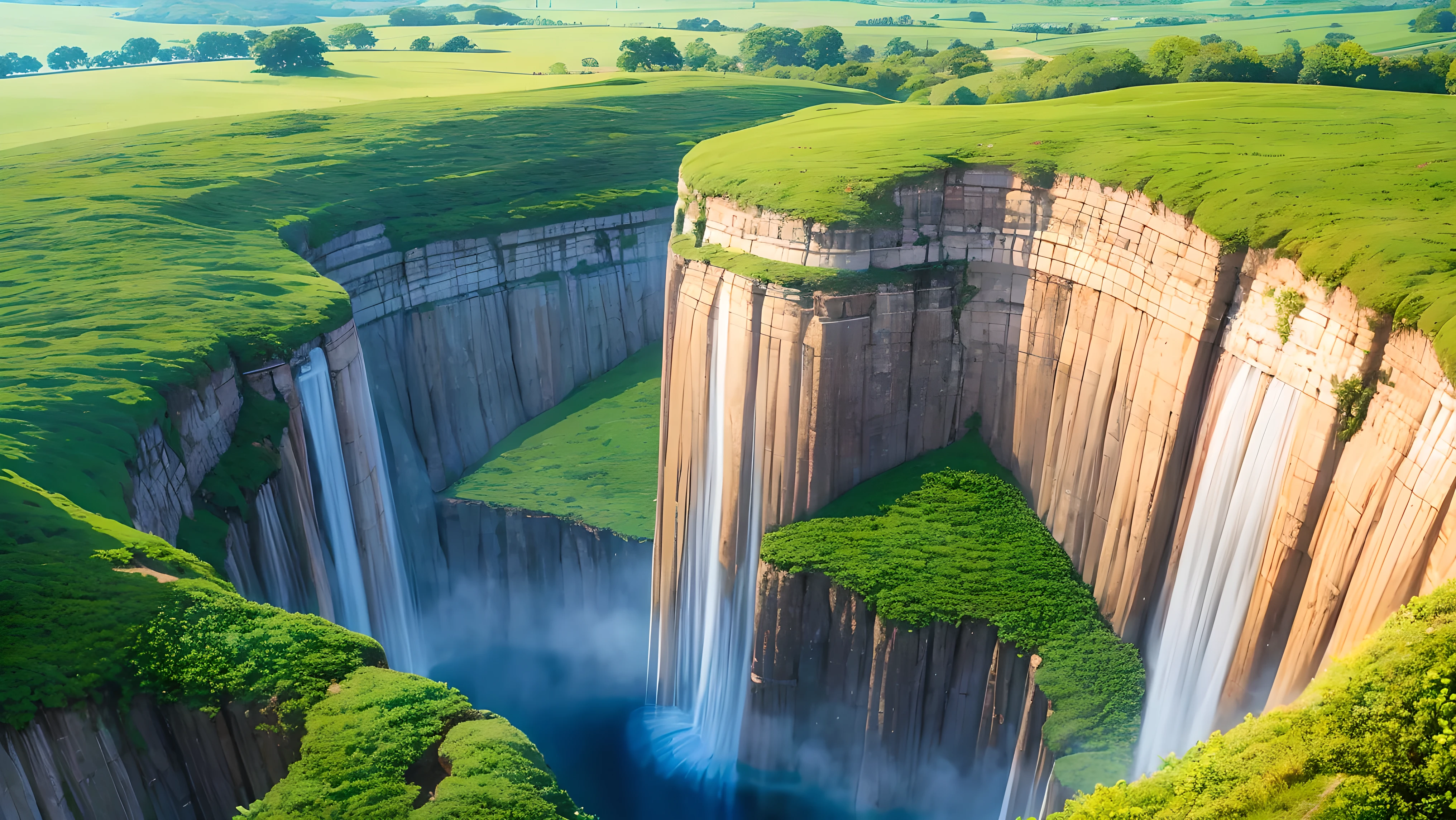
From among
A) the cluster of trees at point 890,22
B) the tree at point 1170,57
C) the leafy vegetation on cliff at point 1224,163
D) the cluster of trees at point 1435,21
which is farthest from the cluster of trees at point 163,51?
the cluster of trees at point 1435,21

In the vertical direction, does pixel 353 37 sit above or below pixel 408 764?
above

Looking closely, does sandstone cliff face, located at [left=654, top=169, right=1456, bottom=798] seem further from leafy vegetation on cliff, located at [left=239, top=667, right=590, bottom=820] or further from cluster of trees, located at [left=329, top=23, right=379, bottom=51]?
cluster of trees, located at [left=329, top=23, right=379, bottom=51]

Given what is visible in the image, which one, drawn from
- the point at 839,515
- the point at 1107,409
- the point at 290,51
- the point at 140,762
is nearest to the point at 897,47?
the point at 290,51

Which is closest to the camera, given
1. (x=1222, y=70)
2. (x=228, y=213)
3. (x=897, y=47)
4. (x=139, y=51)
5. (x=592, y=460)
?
(x=228, y=213)

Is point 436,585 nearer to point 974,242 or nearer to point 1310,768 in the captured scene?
point 974,242

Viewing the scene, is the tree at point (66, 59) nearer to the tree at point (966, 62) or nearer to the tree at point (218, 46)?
the tree at point (218, 46)

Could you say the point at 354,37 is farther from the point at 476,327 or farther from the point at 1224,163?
the point at 1224,163
